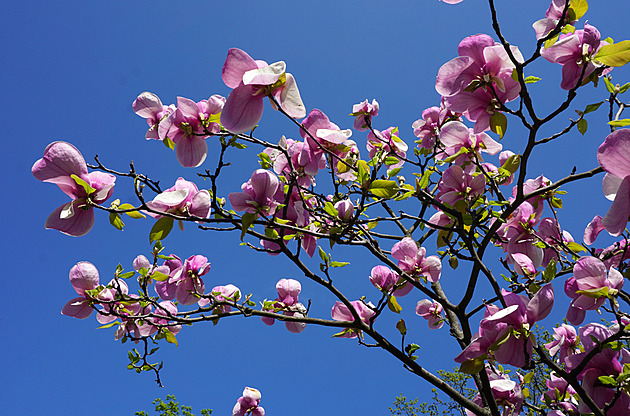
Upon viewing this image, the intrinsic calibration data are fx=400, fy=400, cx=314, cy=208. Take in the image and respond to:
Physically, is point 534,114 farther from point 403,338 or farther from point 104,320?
point 104,320

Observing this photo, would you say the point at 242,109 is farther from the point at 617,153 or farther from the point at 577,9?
the point at 577,9

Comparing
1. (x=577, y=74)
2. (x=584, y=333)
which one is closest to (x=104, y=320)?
(x=584, y=333)

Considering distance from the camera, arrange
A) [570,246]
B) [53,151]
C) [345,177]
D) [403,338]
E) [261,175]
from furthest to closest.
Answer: [403,338] < [345,177] < [570,246] < [261,175] < [53,151]

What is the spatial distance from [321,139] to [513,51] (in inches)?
27.4

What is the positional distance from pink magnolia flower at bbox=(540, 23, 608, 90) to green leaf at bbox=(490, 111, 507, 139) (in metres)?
0.21

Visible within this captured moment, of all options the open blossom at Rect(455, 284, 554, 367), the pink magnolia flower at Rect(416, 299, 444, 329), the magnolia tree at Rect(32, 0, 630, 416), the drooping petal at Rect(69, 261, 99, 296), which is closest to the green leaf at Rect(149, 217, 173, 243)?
the magnolia tree at Rect(32, 0, 630, 416)

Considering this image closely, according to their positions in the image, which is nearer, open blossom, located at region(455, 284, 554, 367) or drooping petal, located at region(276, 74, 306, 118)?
open blossom, located at region(455, 284, 554, 367)

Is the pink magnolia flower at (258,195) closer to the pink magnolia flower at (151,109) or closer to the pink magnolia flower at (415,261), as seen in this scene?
the pink magnolia flower at (151,109)

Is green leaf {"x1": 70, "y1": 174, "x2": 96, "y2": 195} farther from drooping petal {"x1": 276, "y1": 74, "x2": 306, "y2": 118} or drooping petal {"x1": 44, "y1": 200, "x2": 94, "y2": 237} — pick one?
drooping petal {"x1": 276, "y1": 74, "x2": 306, "y2": 118}

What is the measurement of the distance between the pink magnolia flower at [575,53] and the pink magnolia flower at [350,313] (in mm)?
1408

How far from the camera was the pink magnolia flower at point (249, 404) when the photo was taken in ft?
8.77

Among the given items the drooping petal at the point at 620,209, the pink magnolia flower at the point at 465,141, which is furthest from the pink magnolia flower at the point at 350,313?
the drooping petal at the point at 620,209

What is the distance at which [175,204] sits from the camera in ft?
4.75

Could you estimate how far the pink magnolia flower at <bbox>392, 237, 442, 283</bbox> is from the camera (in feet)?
6.47
